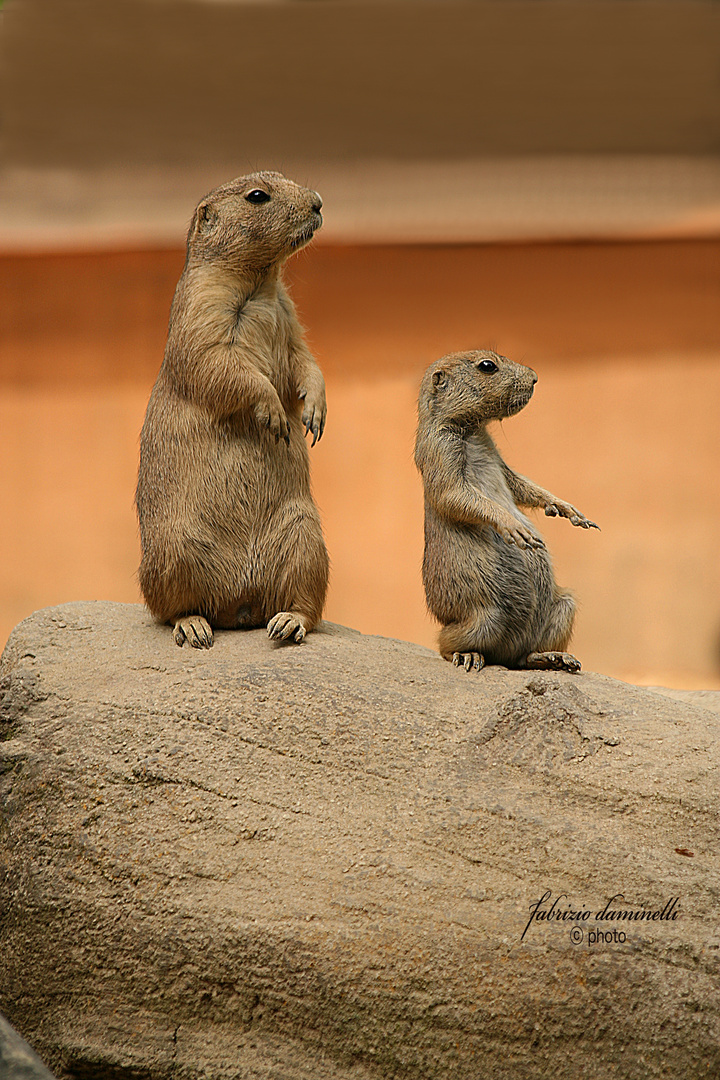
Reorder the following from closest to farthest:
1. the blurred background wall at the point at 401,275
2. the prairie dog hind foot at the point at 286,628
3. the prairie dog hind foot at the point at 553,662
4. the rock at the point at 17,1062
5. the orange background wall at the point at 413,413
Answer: the rock at the point at 17,1062
the prairie dog hind foot at the point at 286,628
the prairie dog hind foot at the point at 553,662
the blurred background wall at the point at 401,275
the orange background wall at the point at 413,413

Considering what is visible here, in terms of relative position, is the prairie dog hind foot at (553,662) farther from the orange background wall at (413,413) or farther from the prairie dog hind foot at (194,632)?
the orange background wall at (413,413)

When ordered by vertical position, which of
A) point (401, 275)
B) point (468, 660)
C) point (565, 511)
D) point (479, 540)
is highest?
point (401, 275)

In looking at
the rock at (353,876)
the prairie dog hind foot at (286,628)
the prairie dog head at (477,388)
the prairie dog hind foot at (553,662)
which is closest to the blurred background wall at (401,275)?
the prairie dog head at (477,388)

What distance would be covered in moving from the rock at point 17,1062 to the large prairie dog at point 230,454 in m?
1.42

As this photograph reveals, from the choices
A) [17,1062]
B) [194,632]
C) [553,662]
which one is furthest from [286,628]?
[17,1062]

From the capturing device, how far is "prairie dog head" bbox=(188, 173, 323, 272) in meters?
3.39

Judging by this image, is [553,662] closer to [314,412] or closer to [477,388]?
[477,388]

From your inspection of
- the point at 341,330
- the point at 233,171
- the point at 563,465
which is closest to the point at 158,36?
the point at 233,171

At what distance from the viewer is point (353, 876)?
267 centimetres

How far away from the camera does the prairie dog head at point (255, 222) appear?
3395 millimetres

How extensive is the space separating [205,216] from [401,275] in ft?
9.36
